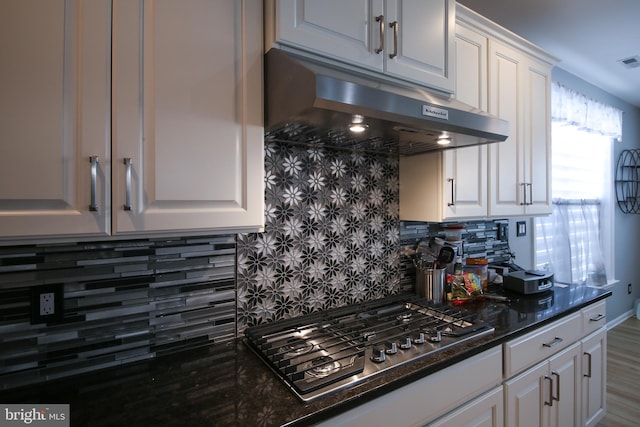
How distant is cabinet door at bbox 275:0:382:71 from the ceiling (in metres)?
1.14

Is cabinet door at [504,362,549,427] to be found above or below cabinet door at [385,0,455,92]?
below

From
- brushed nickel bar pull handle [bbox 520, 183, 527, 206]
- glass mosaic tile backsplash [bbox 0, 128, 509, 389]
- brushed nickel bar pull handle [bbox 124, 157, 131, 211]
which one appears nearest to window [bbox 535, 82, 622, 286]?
brushed nickel bar pull handle [bbox 520, 183, 527, 206]

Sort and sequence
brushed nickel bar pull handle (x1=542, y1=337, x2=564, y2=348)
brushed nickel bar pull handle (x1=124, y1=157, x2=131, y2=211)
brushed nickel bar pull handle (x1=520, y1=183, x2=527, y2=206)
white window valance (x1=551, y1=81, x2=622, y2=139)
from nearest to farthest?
brushed nickel bar pull handle (x1=124, y1=157, x2=131, y2=211) → brushed nickel bar pull handle (x1=542, y1=337, x2=564, y2=348) → brushed nickel bar pull handle (x1=520, y1=183, x2=527, y2=206) → white window valance (x1=551, y1=81, x2=622, y2=139)

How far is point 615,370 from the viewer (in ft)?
9.18

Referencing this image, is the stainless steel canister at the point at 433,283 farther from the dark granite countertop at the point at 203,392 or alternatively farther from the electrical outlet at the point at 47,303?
the electrical outlet at the point at 47,303

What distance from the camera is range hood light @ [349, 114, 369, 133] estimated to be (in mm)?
1069

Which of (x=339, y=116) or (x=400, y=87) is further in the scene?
(x=400, y=87)

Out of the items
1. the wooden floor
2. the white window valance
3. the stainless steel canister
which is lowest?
the wooden floor

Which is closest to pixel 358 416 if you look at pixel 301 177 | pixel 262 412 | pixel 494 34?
pixel 262 412

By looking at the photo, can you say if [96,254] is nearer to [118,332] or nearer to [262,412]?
[118,332]

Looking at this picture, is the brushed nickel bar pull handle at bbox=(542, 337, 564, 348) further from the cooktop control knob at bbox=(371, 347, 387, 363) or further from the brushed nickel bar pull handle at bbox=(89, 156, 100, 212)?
the brushed nickel bar pull handle at bbox=(89, 156, 100, 212)

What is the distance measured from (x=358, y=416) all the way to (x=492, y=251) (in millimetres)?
1866

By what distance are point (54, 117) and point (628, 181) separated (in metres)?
5.21

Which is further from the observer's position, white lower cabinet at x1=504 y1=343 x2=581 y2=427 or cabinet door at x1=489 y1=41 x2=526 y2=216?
cabinet door at x1=489 y1=41 x2=526 y2=216
